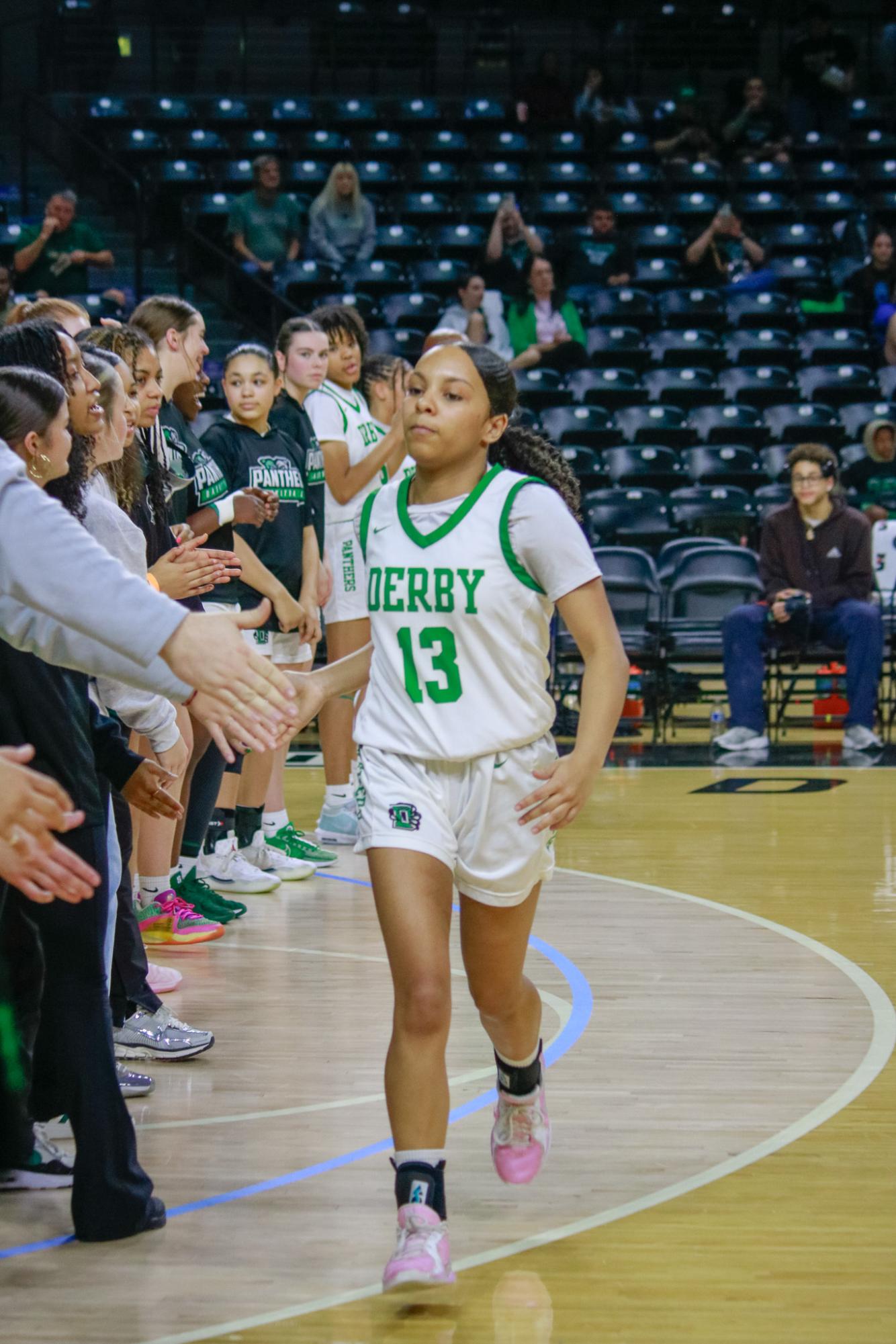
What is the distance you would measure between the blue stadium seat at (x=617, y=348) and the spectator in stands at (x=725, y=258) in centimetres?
98

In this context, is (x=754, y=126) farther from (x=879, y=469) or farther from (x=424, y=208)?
(x=879, y=469)

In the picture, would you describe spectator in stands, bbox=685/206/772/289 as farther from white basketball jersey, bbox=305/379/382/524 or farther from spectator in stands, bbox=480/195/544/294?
white basketball jersey, bbox=305/379/382/524

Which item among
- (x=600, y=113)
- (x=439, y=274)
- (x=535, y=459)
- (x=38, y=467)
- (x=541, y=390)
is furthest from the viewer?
(x=600, y=113)

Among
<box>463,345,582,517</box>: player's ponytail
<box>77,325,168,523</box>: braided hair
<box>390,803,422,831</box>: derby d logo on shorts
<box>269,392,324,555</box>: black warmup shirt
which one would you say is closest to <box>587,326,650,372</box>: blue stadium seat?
<box>269,392,324,555</box>: black warmup shirt

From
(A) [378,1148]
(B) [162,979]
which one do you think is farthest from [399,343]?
(A) [378,1148]

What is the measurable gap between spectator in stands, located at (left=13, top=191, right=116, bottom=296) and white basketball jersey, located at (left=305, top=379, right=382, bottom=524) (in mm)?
6269

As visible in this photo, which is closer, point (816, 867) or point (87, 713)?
point (87, 713)

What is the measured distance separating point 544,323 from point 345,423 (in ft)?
21.8

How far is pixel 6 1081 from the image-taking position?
309cm

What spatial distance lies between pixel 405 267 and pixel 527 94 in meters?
2.85

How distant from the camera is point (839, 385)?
12250 millimetres

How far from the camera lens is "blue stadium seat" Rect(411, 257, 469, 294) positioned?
13656 millimetres

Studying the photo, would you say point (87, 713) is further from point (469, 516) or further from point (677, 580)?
point (677, 580)

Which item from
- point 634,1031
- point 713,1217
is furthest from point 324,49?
point 713,1217
